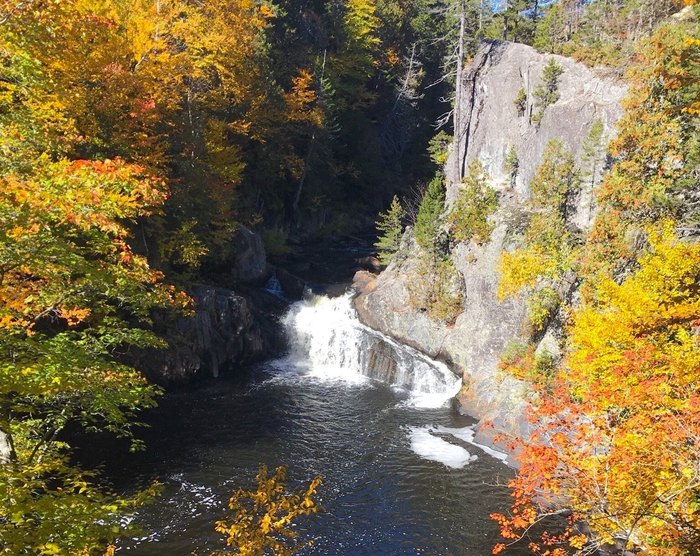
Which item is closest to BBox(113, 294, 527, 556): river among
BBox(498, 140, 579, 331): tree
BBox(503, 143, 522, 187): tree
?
BBox(498, 140, 579, 331): tree

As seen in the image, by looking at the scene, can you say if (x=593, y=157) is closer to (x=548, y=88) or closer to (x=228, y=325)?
(x=548, y=88)

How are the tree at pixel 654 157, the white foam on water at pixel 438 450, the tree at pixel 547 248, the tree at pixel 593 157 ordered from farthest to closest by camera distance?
1. the tree at pixel 593 157
2. the tree at pixel 547 248
3. the tree at pixel 654 157
4. the white foam on water at pixel 438 450

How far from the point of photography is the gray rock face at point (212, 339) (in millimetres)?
20125

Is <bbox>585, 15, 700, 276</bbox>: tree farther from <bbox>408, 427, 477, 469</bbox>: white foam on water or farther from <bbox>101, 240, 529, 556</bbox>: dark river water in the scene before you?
<bbox>101, 240, 529, 556</bbox>: dark river water

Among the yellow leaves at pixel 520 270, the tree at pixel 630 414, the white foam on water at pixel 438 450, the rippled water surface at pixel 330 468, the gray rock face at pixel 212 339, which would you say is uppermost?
the yellow leaves at pixel 520 270

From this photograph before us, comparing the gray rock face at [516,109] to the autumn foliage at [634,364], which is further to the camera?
the gray rock face at [516,109]

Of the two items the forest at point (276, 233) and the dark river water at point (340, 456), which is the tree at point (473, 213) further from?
the dark river water at point (340, 456)

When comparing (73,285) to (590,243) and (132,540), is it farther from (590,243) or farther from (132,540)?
(590,243)

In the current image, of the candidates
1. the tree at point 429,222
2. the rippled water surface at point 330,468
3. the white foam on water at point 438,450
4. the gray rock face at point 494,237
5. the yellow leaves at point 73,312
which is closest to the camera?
the yellow leaves at point 73,312

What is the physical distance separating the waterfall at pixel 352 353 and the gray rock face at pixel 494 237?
0.95 meters

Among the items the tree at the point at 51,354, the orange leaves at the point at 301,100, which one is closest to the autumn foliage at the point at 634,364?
the tree at the point at 51,354

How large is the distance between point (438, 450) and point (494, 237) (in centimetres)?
1171

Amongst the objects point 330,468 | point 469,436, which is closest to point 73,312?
point 330,468

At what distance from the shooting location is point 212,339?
22266mm
